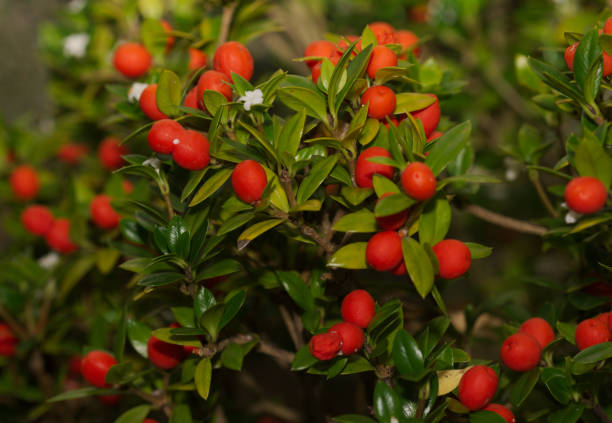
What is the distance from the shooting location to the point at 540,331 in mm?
792

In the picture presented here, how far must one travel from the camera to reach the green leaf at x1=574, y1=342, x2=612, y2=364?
2.22ft

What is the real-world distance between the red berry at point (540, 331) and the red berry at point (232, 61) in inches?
19.6

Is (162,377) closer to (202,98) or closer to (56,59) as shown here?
(202,98)

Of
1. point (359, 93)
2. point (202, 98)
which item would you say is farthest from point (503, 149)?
point (202, 98)

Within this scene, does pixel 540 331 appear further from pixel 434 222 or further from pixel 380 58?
pixel 380 58

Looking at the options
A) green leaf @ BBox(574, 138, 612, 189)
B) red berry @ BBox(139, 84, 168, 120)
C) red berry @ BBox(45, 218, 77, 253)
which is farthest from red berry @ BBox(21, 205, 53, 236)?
green leaf @ BBox(574, 138, 612, 189)

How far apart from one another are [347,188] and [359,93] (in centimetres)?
12

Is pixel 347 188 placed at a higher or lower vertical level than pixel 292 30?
higher

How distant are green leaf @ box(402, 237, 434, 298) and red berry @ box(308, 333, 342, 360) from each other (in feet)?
0.35

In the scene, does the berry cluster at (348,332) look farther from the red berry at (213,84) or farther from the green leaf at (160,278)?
the red berry at (213,84)

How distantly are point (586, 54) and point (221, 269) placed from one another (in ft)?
1.67

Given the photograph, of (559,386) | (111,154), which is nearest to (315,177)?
(559,386)

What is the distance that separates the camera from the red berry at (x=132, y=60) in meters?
1.10

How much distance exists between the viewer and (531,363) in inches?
29.4
